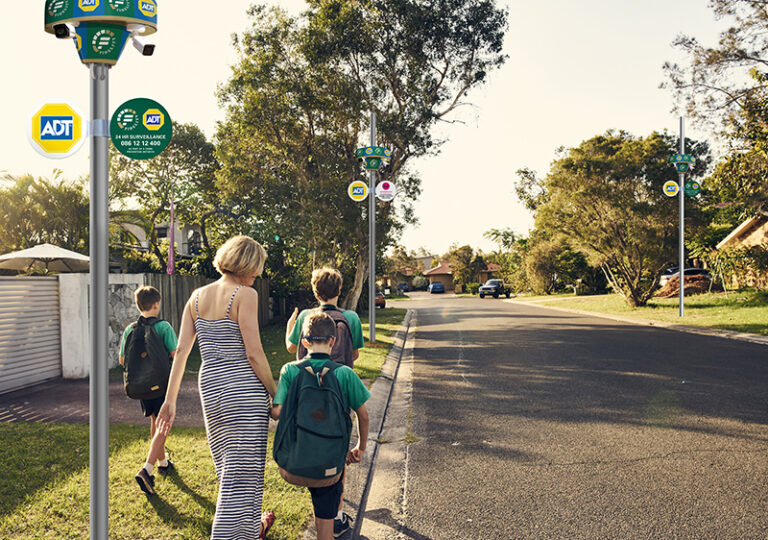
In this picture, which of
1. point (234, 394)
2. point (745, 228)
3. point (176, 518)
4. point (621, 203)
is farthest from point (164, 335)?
point (745, 228)

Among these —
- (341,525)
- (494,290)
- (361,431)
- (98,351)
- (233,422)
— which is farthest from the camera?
(494,290)

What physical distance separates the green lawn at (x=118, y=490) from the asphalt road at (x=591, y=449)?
1.16m

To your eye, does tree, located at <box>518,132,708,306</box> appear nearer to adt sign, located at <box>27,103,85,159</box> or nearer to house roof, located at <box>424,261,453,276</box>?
adt sign, located at <box>27,103,85,159</box>

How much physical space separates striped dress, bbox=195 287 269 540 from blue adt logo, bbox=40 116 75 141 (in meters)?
1.18

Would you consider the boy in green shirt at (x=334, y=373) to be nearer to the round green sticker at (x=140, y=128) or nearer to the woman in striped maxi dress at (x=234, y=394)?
the woman in striped maxi dress at (x=234, y=394)

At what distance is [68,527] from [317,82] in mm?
15841

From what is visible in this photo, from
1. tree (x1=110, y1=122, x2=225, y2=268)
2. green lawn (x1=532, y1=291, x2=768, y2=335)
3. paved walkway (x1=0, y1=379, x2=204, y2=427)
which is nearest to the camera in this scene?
paved walkway (x1=0, y1=379, x2=204, y2=427)

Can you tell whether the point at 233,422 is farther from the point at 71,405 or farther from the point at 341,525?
the point at 71,405

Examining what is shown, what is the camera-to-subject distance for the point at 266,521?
381 centimetres

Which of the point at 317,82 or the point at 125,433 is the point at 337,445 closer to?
the point at 125,433

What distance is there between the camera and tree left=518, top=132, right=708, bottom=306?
24.9 m

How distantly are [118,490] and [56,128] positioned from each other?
2.94m

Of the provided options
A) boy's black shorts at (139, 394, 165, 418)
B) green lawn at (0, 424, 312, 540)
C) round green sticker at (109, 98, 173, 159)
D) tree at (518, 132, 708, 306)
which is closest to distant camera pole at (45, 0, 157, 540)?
round green sticker at (109, 98, 173, 159)

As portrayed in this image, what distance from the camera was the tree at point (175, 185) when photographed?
76.3ft
